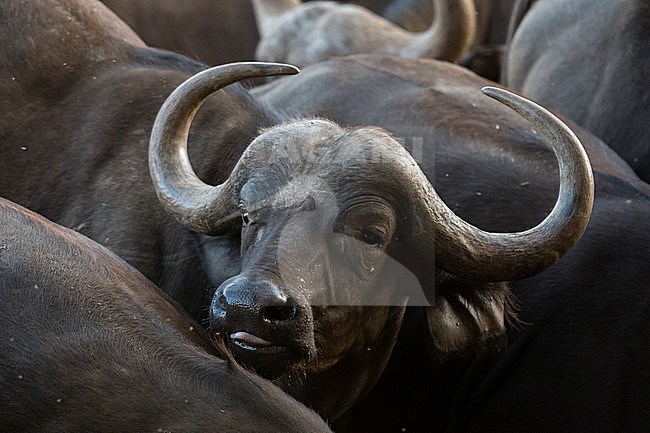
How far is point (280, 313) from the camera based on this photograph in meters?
3.23

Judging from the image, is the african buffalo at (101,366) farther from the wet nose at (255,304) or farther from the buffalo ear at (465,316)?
the buffalo ear at (465,316)

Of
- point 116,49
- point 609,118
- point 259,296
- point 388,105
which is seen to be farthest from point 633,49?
point 259,296

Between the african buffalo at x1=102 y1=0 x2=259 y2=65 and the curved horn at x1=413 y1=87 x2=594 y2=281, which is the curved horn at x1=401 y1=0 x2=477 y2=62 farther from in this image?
the curved horn at x1=413 y1=87 x2=594 y2=281

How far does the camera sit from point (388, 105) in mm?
5145

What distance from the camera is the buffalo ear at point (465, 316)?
386 cm

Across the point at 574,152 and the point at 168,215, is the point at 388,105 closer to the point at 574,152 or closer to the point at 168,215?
the point at 168,215

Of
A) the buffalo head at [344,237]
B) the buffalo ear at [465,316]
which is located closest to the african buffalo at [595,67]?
the buffalo ear at [465,316]

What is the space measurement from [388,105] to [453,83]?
19.0 inches

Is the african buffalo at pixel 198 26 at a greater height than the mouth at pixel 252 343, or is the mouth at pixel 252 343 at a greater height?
the mouth at pixel 252 343

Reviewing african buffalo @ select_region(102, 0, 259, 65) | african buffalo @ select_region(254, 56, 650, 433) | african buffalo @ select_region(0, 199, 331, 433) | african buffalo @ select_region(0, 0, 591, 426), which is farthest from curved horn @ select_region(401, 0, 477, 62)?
african buffalo @ select_region(0, 199, 331, 433)

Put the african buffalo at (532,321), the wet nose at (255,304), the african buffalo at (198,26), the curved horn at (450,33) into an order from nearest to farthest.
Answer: the wet nose at (255,304), the african buffalo at (532,321), the curved horn at (450,33), the african buffalo at (198,26)

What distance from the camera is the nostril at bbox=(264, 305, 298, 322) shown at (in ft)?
10.5

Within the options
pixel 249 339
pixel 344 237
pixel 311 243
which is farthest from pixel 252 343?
pixel 344 237

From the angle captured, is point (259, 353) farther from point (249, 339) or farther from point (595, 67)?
point (595, 67)
